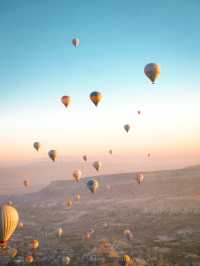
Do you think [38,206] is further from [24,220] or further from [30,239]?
[30,239]

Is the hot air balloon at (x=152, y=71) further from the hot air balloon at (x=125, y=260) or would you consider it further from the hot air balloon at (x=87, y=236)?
the hot air balloon at (x=87, y=236)

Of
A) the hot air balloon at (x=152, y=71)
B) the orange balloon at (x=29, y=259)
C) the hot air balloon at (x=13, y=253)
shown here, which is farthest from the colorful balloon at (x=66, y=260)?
the hot air balloon at (x=152, y=71)

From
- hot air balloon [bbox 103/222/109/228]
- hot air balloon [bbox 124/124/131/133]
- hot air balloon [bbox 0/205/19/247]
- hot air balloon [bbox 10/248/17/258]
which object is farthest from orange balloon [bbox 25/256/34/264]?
hot air balloon [bbox 103/222/109/228]

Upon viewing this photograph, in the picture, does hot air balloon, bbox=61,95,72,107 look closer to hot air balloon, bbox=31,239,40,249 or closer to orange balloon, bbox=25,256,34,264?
orange balloon, bbox=25,256,34,264

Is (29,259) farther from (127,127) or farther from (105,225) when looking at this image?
(105,225)

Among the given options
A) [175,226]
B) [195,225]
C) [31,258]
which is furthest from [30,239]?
[195,225]

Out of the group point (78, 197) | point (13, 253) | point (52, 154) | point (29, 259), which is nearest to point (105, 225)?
point (13, 253)
